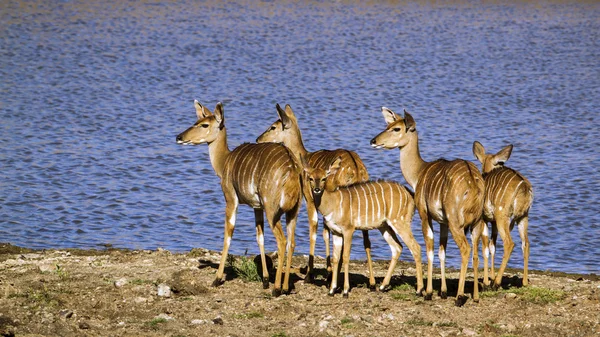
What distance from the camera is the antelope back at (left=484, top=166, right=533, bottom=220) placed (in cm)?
995

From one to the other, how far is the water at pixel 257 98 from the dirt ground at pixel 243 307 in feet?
7.82

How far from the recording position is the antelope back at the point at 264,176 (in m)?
Answer: 9.73

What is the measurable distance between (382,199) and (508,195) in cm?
121

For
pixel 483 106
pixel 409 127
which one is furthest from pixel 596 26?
pixel 409 127

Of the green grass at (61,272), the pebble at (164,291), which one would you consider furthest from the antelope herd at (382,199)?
the green grass at (61,272)

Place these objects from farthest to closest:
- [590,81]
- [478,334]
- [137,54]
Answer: [137,54], [590,81], [478,334]

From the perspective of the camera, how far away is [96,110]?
21.1m

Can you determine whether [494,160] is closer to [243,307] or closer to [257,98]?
[243,307]

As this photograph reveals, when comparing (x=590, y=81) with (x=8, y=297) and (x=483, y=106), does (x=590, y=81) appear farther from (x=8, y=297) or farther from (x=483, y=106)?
(x=8, y=297)

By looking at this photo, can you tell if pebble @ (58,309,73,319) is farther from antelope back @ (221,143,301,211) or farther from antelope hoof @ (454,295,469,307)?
antelope hoof @ (454,295,469,307)

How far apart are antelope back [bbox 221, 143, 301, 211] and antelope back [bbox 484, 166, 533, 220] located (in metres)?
1.80

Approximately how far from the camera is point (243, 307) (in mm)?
9281

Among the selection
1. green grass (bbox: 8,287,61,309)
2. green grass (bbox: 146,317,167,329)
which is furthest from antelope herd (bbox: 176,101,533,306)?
green grass (bbox: 8,287,61,309)

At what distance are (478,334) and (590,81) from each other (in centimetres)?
1785
